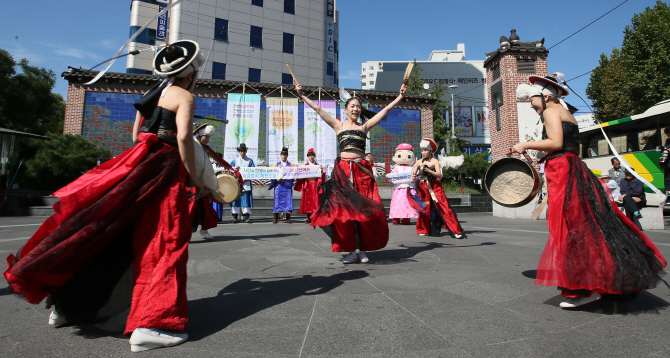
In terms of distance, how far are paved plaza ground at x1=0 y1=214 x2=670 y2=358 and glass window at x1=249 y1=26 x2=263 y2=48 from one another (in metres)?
26.3

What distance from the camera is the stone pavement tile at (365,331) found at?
6.21ft

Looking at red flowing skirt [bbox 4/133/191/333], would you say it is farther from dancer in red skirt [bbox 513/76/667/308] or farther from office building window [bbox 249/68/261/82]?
office building window [bbox 249/68/261/82]

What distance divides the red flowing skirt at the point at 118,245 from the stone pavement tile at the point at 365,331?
2.56 feet

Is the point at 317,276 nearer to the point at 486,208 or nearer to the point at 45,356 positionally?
the point at 45,356

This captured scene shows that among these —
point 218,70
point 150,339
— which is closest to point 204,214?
point 150,339

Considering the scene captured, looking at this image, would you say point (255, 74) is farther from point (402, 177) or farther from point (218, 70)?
point (402, 177)

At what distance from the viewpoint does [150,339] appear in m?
1.91

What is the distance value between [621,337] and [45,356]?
9.76ft

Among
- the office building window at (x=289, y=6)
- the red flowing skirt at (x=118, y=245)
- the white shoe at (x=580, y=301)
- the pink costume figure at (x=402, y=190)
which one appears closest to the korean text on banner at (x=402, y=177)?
the pink costume figure at (x=402, y=190)

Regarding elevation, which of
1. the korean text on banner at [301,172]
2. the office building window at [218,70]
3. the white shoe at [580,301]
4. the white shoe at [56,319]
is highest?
the office building window at [218,70]

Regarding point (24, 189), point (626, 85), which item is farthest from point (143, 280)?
point (626, 85)

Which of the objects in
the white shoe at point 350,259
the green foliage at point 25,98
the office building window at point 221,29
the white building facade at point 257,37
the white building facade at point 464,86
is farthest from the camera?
the white building facade at point 464,86

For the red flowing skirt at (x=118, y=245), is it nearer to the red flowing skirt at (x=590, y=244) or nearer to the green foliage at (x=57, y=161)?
the red flowing skirt at (x=590, y=244)

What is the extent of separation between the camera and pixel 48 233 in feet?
6.49
